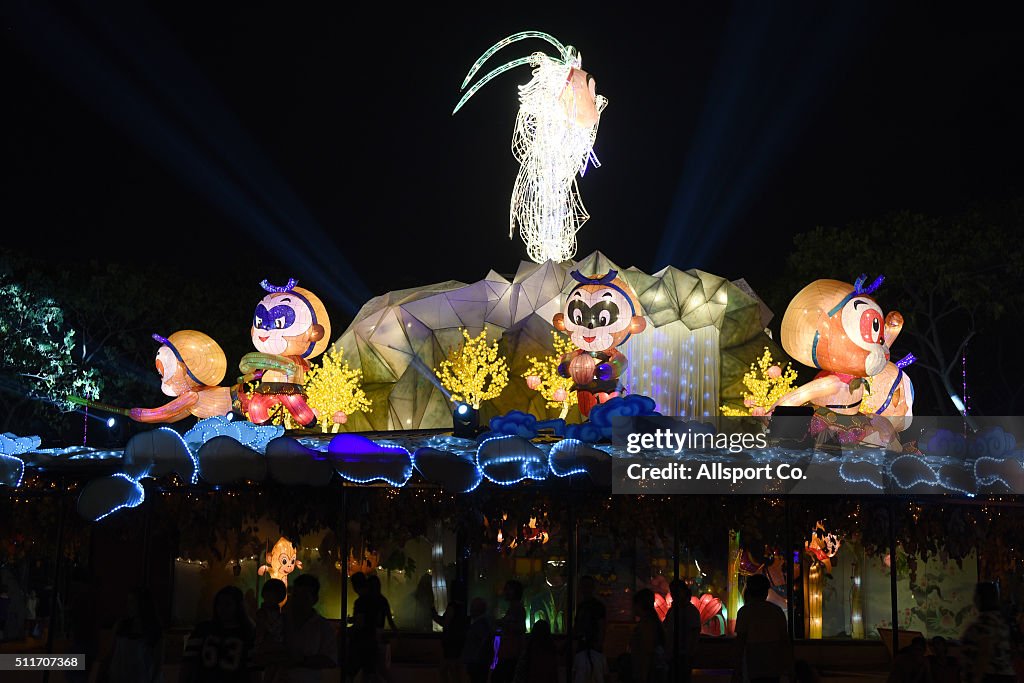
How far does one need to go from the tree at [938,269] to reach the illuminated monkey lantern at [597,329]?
10521mm

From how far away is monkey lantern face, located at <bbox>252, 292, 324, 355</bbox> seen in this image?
23.4m

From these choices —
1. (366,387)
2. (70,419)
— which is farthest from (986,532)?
(70,419)

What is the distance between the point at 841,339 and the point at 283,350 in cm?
1068

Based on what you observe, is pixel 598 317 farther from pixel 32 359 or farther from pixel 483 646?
pixel 32 359

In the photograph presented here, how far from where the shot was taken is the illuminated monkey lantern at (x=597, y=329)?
21.6 meters

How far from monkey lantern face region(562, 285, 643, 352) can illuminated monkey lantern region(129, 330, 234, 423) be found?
7489 mm

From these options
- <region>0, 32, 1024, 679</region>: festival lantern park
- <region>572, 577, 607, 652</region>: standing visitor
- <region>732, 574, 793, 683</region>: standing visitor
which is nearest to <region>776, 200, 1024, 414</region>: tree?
<region>0, 32, 1024, 679</region>: festival lantern park

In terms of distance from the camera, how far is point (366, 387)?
31.9 m

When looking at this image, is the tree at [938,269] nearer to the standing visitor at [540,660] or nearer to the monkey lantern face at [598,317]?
the monkey lantern face at [598,317]

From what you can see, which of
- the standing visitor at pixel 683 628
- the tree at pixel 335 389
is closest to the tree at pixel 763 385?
the tree at pixel 335 389

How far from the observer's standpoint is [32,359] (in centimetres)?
2797

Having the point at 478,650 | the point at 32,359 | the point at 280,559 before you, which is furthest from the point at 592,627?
the point at 32,359

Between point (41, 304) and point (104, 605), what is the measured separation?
1380 centimetres

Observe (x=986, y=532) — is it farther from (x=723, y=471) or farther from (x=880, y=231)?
(x=880, y=231)
